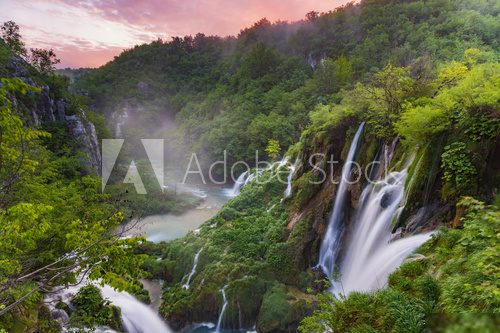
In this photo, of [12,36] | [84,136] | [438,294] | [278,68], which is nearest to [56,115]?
[84,136]

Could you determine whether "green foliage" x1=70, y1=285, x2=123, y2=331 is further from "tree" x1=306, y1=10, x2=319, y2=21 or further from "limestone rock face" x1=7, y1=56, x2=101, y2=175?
"tree" x1=306, y1=10, x2=319, y2=21

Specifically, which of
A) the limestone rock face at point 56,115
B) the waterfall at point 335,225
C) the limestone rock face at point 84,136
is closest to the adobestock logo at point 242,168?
the waterfall at point 335,225

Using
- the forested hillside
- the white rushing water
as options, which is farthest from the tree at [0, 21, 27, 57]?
the white rushing water

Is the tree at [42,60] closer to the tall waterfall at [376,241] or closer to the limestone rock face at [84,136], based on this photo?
the limestone rock face at [84,136]

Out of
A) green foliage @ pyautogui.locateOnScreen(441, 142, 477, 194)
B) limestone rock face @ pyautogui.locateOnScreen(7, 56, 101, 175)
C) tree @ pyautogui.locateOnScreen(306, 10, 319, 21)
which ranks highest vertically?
tree @ pyautogui.locateOnScreen(306, 10, 319, 21)

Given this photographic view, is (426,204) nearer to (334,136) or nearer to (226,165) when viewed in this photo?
(334,136)

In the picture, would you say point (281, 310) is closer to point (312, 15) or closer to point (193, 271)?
point (193, 271)
